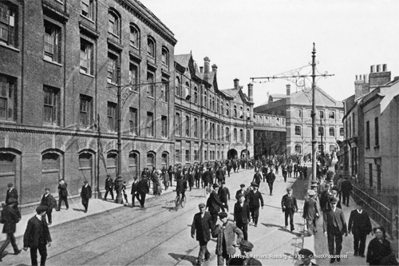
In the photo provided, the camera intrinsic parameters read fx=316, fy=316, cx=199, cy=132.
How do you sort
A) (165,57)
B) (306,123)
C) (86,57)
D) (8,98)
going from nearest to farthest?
1. (8,98)
2. (86,57)
3. (165,57)
4. (306,123)

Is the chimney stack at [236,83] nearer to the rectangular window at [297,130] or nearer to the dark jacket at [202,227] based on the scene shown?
the rectangular window at [297,130]

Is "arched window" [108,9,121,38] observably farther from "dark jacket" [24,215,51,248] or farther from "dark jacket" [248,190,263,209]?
"dark jacket" [24,215,51,248]

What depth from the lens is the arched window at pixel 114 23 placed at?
21917mm

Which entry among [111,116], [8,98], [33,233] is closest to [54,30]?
[8,98]

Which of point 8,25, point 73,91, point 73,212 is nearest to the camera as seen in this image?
point 8,25

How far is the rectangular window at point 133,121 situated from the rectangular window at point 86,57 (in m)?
5.71

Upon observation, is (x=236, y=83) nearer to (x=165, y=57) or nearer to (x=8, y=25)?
(x=165, y=57)

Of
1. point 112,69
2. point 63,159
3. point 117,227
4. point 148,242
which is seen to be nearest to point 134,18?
point 112,69

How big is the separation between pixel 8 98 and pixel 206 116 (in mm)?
29870

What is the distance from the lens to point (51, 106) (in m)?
16.4

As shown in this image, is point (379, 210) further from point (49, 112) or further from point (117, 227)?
point (49, 112)

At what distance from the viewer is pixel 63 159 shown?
16766mm

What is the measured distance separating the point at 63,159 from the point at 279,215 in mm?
11400

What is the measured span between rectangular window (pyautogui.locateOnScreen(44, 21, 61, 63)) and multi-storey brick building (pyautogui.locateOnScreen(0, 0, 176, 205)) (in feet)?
0.17
